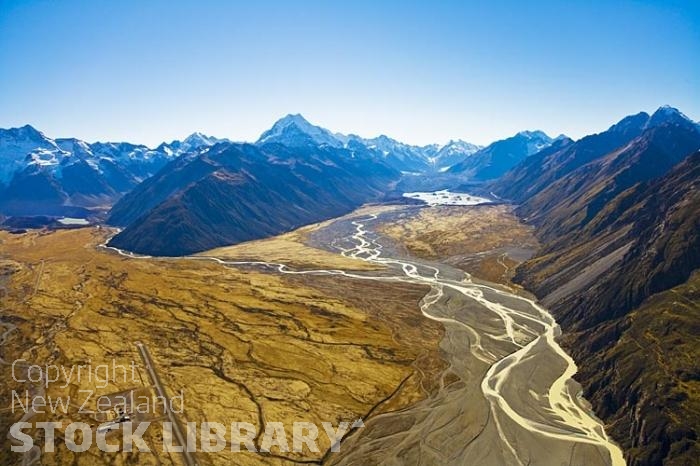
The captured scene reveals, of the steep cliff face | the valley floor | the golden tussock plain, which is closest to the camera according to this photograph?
the steep cliff face

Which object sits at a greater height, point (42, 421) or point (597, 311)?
point (597, 311)

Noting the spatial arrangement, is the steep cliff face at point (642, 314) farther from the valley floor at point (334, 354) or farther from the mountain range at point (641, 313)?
the valley floor at point (334, 354)

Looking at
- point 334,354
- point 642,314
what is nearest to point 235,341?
point 334,354

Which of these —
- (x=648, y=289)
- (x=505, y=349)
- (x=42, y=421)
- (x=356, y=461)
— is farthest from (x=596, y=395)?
(x=42, y=421)

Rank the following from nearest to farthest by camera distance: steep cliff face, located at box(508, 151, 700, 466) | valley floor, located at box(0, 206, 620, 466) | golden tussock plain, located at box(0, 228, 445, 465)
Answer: steep cliff face, located at box(508, 151, 700, 466) → valley floor, located at box(0, 206, 620, 466) → golden tussock plain, located at box(0, 228, 445, 465)

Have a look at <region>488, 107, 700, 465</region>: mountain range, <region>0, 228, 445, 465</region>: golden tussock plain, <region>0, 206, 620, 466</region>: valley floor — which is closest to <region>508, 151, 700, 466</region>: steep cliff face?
<region>488, 107, 700, 465</region>: mountain range

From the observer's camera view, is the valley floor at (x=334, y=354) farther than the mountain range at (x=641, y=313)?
Yes

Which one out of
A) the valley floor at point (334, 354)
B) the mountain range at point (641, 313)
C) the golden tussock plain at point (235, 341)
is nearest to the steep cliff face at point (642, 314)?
the mountain range at point (641, 313)

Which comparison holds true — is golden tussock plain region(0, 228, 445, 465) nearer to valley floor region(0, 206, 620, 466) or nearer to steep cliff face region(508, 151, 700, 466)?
valley floor region(0, 206, 620, 466)

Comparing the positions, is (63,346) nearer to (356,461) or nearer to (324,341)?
(324,341)
